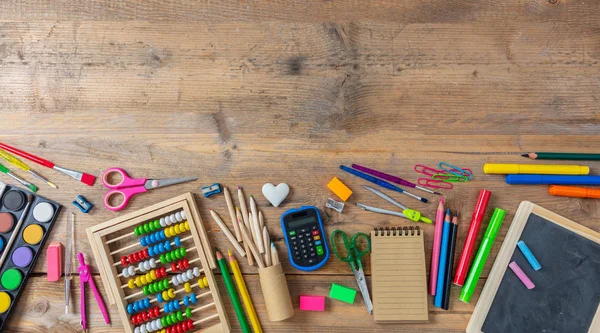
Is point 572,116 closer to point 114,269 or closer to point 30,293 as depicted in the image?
point 114,269

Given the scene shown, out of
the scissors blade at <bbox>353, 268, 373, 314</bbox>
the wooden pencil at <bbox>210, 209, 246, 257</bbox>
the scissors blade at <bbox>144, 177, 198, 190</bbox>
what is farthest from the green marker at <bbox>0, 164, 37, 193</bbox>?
the scissors blade at <bbox>353, 268, 373, 314</bbox>

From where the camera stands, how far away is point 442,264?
107cm

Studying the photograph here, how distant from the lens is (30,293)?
3.65 feet

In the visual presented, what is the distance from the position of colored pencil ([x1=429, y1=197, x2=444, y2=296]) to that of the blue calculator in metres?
0.25

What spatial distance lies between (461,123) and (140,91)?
801 millimetres

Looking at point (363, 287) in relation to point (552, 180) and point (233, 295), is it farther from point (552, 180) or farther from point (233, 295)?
point (552, 180)

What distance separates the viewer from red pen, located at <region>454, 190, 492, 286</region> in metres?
1.07

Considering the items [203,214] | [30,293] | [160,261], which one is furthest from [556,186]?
[30,293]

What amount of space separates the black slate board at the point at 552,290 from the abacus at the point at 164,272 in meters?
0.67

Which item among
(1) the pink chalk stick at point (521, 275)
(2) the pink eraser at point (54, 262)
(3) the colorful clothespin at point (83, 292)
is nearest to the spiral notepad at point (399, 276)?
(1) the pink chalk stick at point (521, 275)

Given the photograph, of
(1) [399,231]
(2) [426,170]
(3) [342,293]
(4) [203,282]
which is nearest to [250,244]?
(4) [203,282]

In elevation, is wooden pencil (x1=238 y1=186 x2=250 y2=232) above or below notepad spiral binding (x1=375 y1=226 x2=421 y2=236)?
above

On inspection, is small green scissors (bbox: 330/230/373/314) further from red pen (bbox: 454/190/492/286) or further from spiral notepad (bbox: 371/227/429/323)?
red pen (bbox: 454/190/492/286)

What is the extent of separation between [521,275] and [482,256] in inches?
3.8
